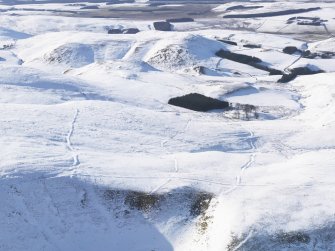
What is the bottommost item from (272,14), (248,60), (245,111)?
(272,14)

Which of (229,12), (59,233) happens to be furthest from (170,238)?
(229,12)

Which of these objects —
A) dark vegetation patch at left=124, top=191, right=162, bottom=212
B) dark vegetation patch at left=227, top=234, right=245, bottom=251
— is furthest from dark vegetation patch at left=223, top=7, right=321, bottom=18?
dark vegetation patch at left=227, top=234, right=245, bottom=251

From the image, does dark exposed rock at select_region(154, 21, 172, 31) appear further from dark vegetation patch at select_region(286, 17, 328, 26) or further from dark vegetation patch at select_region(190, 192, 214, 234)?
dark vegetation patch at select_region(190, 192, 214, 234)

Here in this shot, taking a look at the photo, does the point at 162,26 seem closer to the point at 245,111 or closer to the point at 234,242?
the point at 245,111

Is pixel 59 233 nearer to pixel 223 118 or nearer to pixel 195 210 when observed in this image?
pixel 195 210

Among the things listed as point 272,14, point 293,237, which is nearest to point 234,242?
point 293,237

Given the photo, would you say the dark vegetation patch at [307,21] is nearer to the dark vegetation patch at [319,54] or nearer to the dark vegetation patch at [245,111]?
the dark vegetation patch at [319,54]

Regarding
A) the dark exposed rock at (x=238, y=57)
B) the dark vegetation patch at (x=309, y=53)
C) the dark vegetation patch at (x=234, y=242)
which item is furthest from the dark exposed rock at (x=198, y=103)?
the dark vegetation patch at (x=309, y=53)
